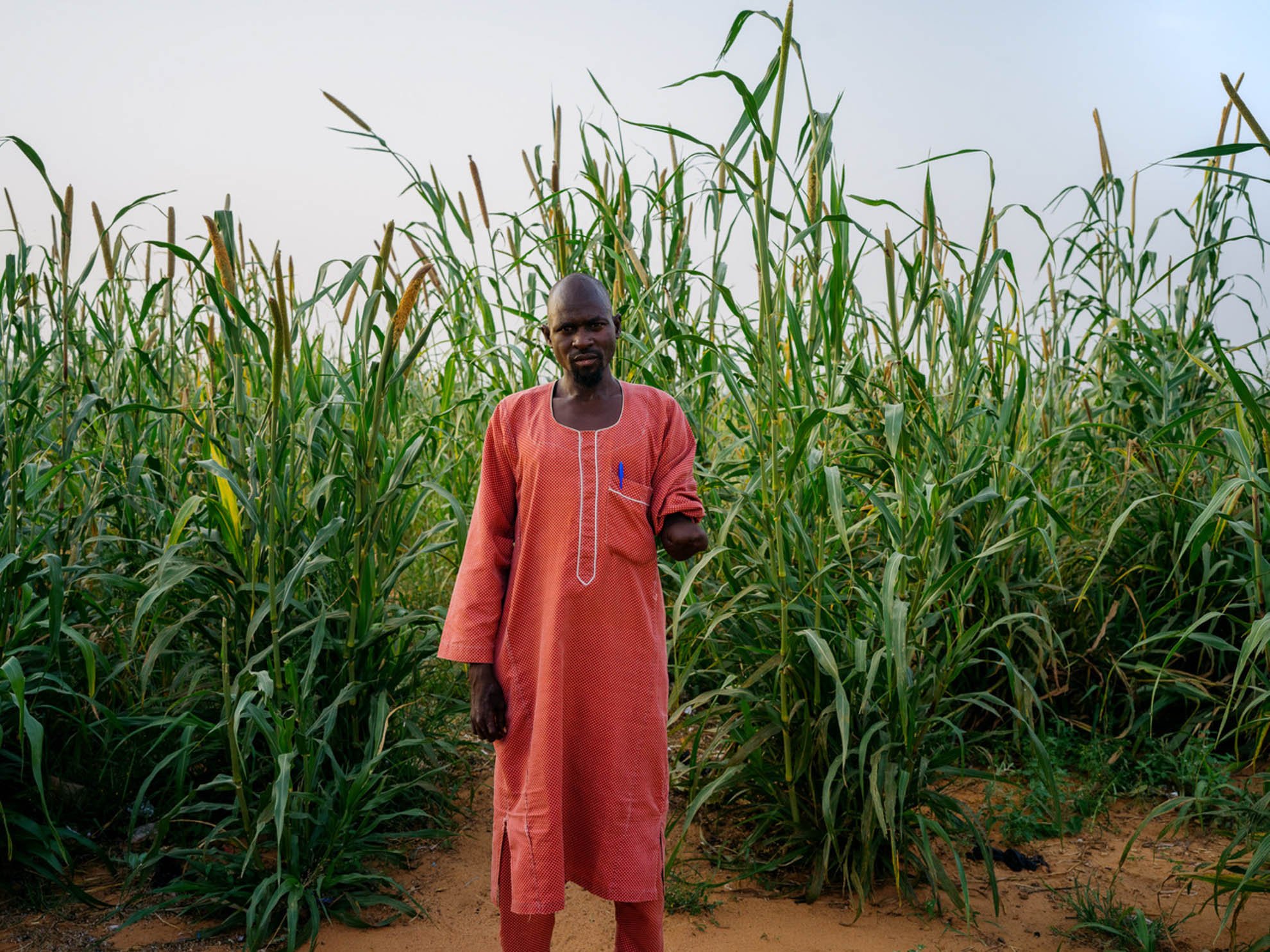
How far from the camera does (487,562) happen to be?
6.17 ft

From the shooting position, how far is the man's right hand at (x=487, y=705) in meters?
1.82

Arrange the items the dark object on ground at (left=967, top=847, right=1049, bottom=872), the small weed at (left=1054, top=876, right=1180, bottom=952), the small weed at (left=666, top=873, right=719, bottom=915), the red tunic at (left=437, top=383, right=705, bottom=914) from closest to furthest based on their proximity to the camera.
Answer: the red tunic at (left=437, top=383, right=705, bottom=914), the small weed at (left=1054, top=876, right=1180, bottom=952), the small weed at (left=666, top=873, right=719, bottom=915), the dark object on ground at (left=967, top=847, right=1049, bottom=872)

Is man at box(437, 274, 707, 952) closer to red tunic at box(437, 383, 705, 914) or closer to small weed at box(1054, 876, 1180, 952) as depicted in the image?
red tunic at box(437, 383, 705, 914)

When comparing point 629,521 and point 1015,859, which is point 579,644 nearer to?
point 629,521

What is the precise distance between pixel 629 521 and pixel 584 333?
36cm

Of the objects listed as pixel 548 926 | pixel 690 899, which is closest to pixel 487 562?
pixel 548 926

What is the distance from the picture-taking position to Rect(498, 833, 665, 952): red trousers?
1.84 m

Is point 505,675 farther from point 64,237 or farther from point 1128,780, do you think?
point 1128,780

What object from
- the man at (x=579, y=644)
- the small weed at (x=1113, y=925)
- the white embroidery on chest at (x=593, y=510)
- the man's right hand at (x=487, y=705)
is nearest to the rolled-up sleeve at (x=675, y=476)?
the man at (x=579, y=644)

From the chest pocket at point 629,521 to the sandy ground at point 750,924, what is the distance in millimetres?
979

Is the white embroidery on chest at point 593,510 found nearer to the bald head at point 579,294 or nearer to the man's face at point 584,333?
the man's face at point 584,333

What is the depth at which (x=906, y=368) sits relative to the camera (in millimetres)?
2430

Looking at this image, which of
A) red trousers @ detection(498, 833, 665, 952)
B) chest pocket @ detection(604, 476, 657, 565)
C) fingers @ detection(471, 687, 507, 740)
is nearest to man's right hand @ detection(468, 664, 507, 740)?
fingers @ detection(471, 687, 507, 740)

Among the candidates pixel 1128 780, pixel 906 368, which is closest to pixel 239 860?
pixel 906 368
